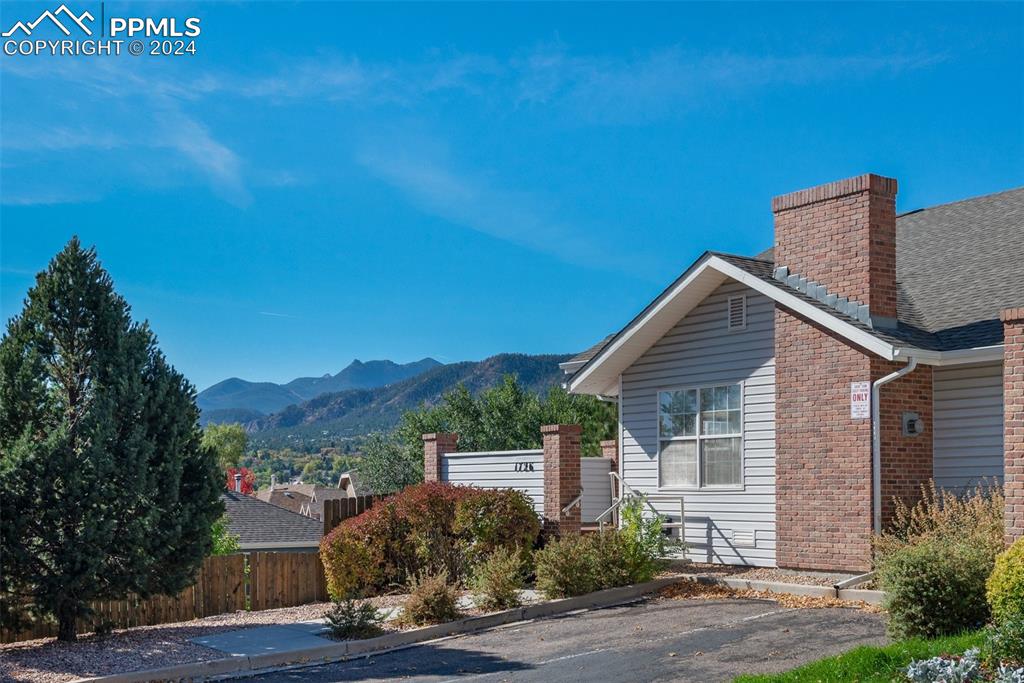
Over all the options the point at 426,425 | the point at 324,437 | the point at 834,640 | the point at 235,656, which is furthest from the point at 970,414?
the point at 324,437

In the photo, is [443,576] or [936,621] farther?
[443,576]

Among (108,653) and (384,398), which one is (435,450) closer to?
(108,653)

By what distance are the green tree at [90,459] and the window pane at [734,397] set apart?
26.2 ft

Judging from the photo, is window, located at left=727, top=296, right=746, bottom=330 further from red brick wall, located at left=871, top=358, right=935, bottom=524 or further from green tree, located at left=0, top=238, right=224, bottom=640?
green tree, located at left=0, top=238, right=224, bottom=640

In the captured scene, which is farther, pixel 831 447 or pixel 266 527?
pixel 266 527

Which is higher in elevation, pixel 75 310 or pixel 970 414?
pixel 75 310

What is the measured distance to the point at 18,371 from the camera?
1341cm

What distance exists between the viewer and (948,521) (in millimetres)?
13859

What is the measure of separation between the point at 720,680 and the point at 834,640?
7.09ft

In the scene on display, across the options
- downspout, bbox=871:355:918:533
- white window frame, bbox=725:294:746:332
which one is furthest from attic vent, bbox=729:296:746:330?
downspout, bbox=871:355:918:533

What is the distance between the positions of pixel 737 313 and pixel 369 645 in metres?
7.86

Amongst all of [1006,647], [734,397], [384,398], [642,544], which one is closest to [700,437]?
[734,397]

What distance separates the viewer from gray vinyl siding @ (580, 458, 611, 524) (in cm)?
1969

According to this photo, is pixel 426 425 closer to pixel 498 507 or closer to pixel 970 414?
pixel 498 507
